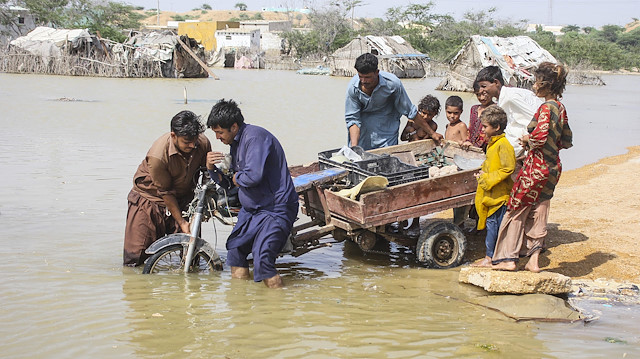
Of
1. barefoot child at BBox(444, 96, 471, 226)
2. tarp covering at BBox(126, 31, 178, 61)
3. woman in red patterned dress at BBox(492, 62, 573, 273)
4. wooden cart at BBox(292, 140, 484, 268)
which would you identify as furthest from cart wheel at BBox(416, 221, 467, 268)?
tarp covering at BBox(126, 31, 178, 61)

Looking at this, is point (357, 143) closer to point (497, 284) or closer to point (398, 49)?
point (497, 284)

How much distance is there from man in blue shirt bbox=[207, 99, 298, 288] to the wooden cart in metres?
0.42

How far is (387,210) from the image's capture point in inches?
204

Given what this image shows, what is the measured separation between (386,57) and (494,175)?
104 feet

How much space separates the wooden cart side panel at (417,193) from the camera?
5.07m

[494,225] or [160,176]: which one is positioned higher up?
[160,176]

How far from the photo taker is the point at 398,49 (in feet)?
125

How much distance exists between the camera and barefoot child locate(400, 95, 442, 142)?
6.56 meters

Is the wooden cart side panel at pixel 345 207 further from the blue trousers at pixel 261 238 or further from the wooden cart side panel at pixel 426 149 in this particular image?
the wooden cart side panel at pixel 426 149

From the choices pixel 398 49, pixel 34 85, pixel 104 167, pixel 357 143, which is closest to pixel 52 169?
pixel 104 167

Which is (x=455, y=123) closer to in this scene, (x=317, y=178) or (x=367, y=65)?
(x=367, y=65)

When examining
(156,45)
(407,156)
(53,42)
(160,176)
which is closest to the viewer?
(160,176)

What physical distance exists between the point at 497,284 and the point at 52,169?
7555mm

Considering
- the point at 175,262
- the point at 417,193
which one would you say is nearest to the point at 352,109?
the point at 417,193
